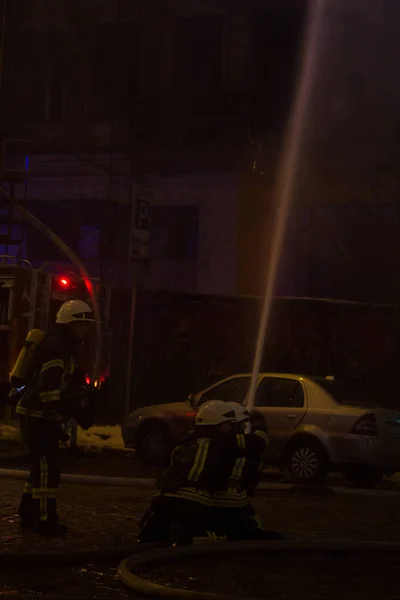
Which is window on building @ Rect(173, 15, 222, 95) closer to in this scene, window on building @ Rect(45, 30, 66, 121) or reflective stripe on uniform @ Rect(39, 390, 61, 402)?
window on building @ Rect(45, 30, 66, 121)

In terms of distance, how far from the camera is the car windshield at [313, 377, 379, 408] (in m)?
11.3

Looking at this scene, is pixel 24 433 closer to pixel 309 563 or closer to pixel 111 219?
pixel 309 563

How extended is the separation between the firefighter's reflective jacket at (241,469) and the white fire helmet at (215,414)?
0.48 feet

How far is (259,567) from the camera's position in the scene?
577cm

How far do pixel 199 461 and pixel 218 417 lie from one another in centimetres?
34

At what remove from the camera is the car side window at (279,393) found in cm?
1147

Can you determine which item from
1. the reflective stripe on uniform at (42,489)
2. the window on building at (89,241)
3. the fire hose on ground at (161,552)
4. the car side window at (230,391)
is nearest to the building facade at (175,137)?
the window on building at (89,241)

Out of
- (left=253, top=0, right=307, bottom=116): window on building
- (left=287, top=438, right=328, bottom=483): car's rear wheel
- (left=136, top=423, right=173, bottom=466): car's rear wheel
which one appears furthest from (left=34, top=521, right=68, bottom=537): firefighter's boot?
(left=253, top=0, right=307, bottom=116): window on building

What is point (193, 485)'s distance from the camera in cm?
599

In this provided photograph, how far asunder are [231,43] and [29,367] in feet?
50.2

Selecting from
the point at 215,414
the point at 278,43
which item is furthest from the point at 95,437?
the point at 278,43

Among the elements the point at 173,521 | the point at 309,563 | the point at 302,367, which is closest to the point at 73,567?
the point at 173,521

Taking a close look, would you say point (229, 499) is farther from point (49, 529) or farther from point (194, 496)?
point (49, 529)

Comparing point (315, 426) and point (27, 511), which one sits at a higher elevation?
point (315, 426)
